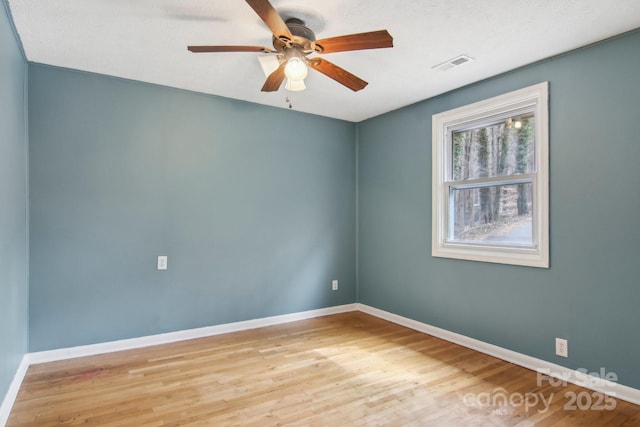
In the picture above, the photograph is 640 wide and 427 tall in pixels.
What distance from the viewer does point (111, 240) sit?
323 centimetres

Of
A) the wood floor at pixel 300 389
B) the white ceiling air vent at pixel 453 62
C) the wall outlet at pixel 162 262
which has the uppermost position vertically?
the white ceiling air vent at pixel 453 62

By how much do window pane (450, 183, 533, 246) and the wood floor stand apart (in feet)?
3.45

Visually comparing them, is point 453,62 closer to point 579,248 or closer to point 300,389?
point 579,248

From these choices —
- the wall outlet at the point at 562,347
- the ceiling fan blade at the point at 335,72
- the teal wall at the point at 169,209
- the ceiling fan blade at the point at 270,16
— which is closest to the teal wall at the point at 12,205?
the teal wall at the point at 169,209

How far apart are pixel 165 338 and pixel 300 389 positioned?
1627 mm

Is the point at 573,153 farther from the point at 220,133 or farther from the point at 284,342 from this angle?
the point at 220,133

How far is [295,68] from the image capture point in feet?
7.46

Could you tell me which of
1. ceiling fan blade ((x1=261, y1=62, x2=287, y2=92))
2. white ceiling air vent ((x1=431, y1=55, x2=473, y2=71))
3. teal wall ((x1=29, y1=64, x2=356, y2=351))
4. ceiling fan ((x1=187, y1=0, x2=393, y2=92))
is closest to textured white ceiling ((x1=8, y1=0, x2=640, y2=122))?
white ceiling air vent ((x1=431, y1=55, x2=473, y2=71))

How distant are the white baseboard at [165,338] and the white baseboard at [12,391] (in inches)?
7.0

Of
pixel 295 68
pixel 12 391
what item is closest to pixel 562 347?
pixel 295 68

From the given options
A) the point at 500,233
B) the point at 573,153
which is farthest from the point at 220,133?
the point at 573,153

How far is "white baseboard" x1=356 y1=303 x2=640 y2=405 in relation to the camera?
2393 millimetres

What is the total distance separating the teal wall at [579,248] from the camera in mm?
2398

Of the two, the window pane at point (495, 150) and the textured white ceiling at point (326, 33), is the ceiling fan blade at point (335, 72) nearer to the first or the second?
the textured white ceiling at point (326, 33)
